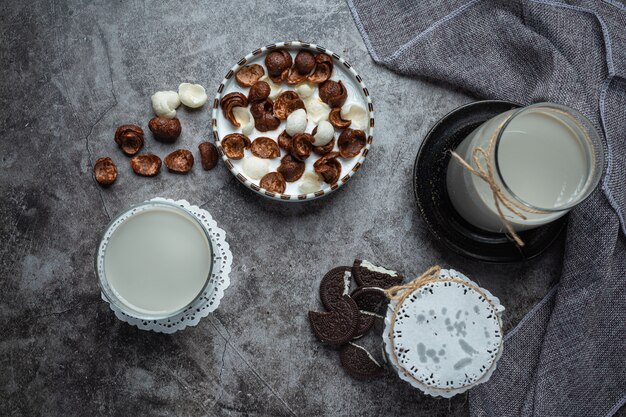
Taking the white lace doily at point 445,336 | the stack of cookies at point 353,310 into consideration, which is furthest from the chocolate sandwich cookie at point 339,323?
the white lace doily at point 445,336

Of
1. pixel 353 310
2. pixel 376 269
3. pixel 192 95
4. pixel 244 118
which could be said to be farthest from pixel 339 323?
pixel 192 95

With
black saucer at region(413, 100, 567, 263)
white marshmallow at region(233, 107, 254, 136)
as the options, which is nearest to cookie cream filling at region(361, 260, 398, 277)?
black saucer at region(413, 100, 567, 263)

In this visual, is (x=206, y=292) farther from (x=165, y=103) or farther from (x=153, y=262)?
(x=165, y=103)

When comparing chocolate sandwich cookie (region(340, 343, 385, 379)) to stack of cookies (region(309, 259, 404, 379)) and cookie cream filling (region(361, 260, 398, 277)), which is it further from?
cookie cream filling (region(361, 260, 398, 277))

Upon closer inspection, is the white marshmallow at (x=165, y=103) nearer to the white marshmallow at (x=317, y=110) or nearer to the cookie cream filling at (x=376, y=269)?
the white marshmallow at (x=317, y=110)

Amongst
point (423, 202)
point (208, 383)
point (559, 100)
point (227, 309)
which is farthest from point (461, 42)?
point (208, 383)

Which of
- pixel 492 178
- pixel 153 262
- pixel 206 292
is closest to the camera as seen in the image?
pixel 492 178
